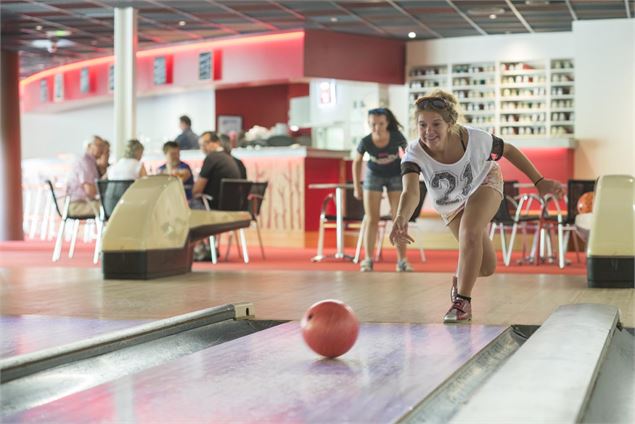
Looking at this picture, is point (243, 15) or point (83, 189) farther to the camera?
point (243, 15)

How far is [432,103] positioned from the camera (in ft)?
13.2

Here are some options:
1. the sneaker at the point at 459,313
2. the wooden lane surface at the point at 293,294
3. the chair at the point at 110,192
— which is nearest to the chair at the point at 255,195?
the chair at the point at 110,192

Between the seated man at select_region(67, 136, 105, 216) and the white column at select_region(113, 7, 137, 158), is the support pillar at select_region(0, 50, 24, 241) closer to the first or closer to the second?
the white column at select_region(113, 7, 137, 158)

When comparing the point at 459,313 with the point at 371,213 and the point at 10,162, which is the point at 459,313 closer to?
the point at 371,213

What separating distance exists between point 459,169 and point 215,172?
4671 millimetres

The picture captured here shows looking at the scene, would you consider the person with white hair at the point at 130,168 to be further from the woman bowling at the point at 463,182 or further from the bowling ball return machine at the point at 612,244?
the woman bowling at the point at 463,182

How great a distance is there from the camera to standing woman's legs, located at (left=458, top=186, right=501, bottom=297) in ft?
13.7

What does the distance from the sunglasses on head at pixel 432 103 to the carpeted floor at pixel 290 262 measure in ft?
12.8

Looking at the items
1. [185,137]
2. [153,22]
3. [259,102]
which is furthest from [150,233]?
[259,102]

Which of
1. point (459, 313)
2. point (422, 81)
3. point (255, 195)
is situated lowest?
point (459, 313)

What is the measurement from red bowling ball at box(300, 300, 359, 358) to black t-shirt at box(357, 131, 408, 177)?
4270 millimetres

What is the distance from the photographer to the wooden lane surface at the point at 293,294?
454 cm

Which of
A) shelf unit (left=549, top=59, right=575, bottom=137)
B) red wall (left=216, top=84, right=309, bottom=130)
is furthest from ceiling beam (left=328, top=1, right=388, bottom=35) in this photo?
red wall (left=216, top=84, right=309, bottom=130)

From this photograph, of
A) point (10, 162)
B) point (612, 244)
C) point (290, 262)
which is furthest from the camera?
point (10, 162)
